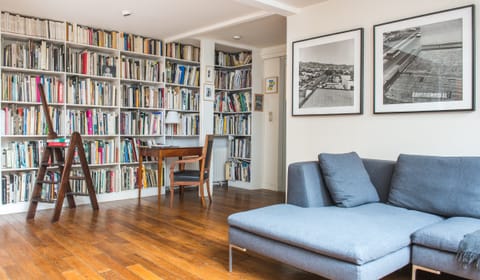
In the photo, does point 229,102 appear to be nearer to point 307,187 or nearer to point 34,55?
point 34,55

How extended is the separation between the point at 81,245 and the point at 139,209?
142 centimetres

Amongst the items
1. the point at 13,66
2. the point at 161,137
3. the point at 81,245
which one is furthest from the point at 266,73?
the point at 81,245

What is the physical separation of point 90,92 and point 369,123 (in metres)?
3.57

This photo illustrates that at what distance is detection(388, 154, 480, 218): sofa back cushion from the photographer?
242cm

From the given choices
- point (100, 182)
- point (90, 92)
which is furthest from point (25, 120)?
point (100, 182)

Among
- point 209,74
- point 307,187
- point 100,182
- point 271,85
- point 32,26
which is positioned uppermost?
point 32,26

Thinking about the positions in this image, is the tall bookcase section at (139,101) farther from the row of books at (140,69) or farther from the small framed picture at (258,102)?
the small framed picture at (258,102)

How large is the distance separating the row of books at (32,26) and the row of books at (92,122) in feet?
3.21

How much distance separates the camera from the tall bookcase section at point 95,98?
4.73 meters

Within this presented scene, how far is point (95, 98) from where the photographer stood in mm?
4930

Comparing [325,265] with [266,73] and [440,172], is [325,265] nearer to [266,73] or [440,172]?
[440,172]

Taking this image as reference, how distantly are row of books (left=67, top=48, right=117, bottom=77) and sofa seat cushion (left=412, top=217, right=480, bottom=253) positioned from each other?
4334 millimetres

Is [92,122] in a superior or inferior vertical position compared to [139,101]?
inferior

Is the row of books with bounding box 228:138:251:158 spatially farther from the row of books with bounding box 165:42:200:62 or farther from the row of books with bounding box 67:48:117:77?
the row of books with bounding box 67:48:117:77
